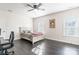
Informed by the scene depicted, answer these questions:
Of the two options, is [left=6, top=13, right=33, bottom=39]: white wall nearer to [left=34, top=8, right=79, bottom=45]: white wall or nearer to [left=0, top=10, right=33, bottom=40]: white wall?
[left=0, top=10, right=33, bottom=40]: white wall

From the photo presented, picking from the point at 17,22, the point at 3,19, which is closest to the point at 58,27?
the point at 17,22

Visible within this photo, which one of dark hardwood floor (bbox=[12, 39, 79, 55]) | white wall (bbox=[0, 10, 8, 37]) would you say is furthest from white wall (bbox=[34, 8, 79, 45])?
white wall (bbox=[0, 10, 8, 37])

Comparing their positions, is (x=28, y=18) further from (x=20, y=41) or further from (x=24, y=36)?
(x=20, y=41)

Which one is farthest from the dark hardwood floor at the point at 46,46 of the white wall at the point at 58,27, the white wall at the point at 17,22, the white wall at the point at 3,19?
the white wall at the point at 3,19

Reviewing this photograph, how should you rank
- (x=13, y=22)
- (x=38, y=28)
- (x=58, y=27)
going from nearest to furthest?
(x=38, y=28) < (x=13, y=22) < (x=58, y=27)

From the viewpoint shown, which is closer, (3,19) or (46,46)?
(3,19)

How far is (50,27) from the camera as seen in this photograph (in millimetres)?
2467

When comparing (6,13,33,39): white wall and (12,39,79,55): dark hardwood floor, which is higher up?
(6,13,33,39): white wall

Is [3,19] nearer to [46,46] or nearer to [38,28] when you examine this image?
[38,28]

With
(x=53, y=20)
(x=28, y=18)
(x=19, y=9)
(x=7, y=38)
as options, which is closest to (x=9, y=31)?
(x=7, y=38)

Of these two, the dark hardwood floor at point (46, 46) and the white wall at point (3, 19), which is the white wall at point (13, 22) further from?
the dark hardwood floor at point (46, 46)
